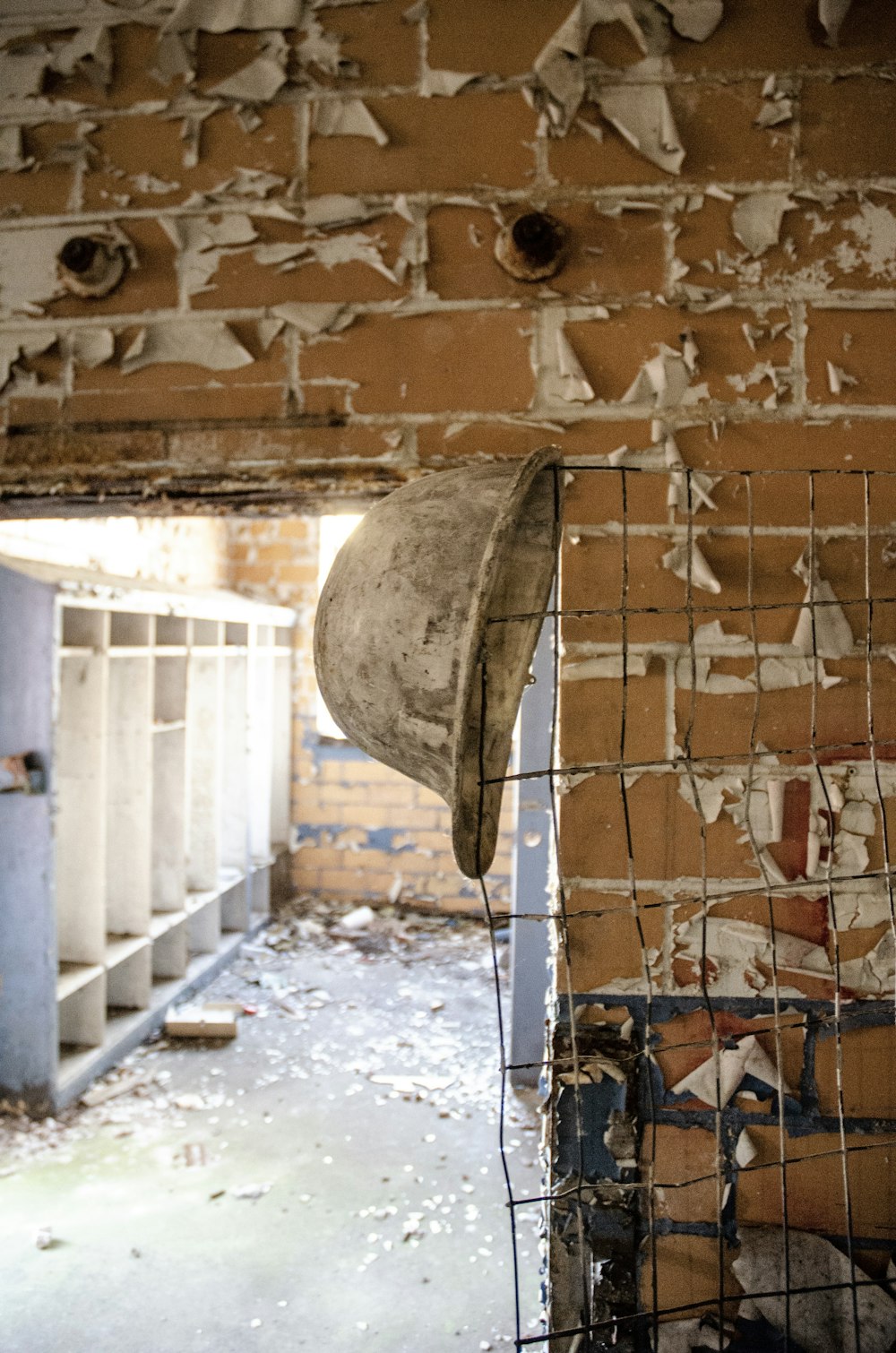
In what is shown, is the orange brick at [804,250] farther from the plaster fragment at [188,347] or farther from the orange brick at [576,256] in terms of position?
the plaster fragment at [188,347]

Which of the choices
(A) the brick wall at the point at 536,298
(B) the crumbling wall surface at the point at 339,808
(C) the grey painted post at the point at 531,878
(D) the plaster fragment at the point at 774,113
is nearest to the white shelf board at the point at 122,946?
(C) the grey painted post at the point at 531,878

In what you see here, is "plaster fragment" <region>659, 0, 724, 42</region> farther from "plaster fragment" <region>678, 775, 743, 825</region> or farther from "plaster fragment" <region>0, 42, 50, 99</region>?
"plaster fragment" <region>678, 775, 743, 825</region>

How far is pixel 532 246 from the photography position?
1489 millimetres

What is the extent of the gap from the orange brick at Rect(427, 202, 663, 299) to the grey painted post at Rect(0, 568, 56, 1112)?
1929mm

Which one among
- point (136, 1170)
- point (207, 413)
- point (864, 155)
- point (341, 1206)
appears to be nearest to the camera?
point (864, 155)

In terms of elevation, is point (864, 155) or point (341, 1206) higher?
point (864, 155)

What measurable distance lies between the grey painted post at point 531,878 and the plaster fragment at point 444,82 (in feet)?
5.99

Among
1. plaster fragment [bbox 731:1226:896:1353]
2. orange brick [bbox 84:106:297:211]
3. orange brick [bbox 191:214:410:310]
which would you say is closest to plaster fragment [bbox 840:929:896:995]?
plaster fragment [bbox 731:1226:896:1353]

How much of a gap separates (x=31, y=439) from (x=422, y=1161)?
2.46 metres

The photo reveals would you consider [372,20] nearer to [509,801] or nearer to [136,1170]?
[136,1170]

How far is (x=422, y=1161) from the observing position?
280 centimetres

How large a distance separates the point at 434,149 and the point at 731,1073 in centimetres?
172

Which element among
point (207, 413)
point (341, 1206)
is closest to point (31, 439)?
point (207, 413)

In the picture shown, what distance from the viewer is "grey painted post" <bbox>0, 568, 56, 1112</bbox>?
2.86m
